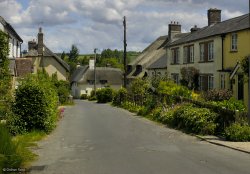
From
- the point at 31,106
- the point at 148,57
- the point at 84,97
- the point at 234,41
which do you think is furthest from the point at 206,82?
the point at 84,97

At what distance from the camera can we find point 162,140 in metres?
19.2

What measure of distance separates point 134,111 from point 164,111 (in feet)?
37.1

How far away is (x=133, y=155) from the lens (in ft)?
48.9

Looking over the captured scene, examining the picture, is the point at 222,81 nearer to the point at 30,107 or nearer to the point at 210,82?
the point at 210,82

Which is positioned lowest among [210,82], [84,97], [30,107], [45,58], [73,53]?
[30,107]

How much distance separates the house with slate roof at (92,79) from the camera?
91.2 meters

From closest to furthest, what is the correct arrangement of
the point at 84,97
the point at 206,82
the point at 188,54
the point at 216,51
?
the point at 216,51 → the point at 206,82 → the point at 188,54 → the point at 84,97

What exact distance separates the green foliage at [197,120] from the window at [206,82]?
45.8 ft

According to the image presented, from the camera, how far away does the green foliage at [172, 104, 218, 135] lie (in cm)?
2058

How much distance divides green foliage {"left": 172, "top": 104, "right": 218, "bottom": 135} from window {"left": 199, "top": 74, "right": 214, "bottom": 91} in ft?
45.8

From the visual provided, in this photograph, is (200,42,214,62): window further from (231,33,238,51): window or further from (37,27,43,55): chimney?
(37,27,43,55): chimney

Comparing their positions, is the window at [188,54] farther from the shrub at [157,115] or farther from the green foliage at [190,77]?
Result: the shrub at [157,115]

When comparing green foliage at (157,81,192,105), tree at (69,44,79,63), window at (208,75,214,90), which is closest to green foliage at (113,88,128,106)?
window at (208,75,214,90)

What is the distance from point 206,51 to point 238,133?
20.7m
